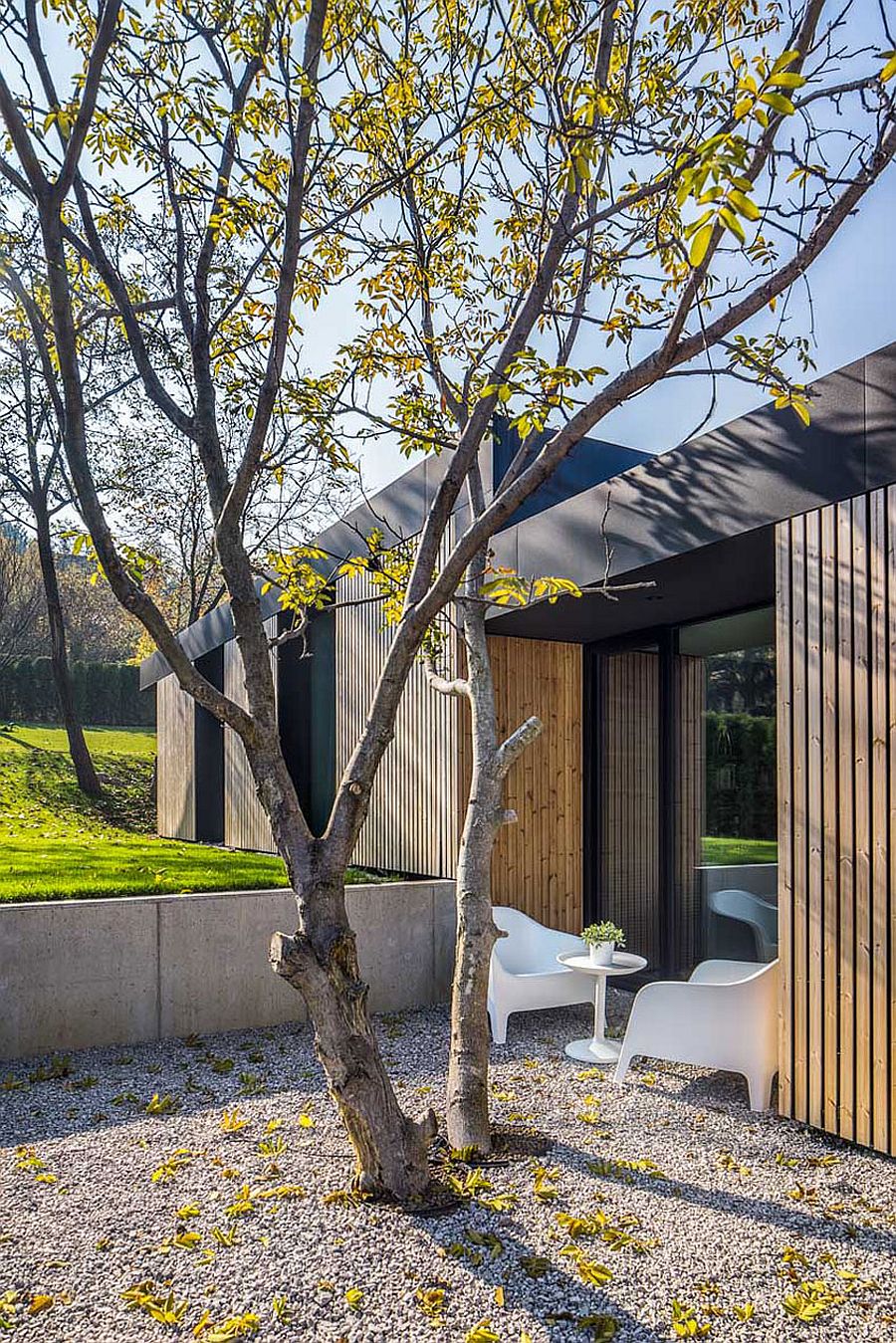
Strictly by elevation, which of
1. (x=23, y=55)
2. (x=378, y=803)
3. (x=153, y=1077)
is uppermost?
(x=23, y=55)

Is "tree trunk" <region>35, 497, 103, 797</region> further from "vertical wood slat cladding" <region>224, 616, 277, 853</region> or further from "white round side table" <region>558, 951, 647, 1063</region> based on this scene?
"white round side table" <region>558, 951, 647, 1063</region>

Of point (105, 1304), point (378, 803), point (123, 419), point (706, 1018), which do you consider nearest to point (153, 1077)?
point (105, 1304)

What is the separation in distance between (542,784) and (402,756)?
1203 millimetres

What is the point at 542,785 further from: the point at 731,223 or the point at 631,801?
the point at 731,223

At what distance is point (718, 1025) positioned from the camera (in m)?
4.43

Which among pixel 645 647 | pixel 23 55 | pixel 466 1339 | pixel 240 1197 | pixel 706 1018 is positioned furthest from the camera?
pixel 645 647

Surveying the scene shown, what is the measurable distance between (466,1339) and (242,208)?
3.78m

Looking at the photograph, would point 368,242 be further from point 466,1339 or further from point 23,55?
point 466,1339

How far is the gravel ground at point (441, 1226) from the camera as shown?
2.73 metres

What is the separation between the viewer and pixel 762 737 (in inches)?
234

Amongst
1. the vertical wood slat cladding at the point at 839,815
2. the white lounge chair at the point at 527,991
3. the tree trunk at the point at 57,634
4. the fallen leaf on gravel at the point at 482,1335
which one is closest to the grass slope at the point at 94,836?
the tree trunk at the point at 57,634

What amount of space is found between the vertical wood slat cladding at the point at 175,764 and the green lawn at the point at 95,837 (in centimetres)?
67

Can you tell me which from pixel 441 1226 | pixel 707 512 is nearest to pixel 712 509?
Answer: pixel 707 512

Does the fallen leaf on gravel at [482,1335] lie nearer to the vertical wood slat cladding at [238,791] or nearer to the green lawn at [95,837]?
the green lawn at [95,837]
